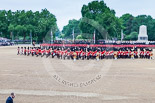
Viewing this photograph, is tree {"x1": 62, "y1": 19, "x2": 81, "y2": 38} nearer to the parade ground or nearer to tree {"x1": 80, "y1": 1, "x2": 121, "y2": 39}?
tree {"x1": 80, "y1": 1, "x2": 121, "y2": 39}

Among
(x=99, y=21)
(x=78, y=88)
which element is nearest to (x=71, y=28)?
(x=99, y=21)

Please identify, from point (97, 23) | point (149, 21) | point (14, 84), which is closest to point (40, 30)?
point (97, 23)

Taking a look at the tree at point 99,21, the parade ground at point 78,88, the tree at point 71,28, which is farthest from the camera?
the tree at point 71,28

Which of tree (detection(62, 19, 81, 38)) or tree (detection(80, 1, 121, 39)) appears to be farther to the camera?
tree (detection(62, 19, 81, 38))

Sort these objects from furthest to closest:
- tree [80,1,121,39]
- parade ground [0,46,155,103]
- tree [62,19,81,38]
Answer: tree [62,19,81,38] → tree [80,1,121,39] → parade ground [0,46,155,103]

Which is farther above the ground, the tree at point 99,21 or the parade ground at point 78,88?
the tree at point 99,21

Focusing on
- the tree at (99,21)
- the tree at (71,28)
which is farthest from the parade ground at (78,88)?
the tree at (71,28)

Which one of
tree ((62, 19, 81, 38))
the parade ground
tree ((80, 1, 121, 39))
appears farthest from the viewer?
tree ((62, 19, 81, 38))

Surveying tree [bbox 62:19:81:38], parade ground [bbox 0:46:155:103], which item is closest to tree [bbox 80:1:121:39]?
parade ground [bbox 0:46:155:103]

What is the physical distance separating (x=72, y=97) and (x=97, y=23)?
54.7 m

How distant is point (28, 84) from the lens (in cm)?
1258

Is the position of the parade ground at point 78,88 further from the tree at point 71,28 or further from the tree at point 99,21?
the tree at point 71,28

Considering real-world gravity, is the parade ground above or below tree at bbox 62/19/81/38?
below

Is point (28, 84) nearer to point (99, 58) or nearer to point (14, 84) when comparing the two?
point (14, 84)
